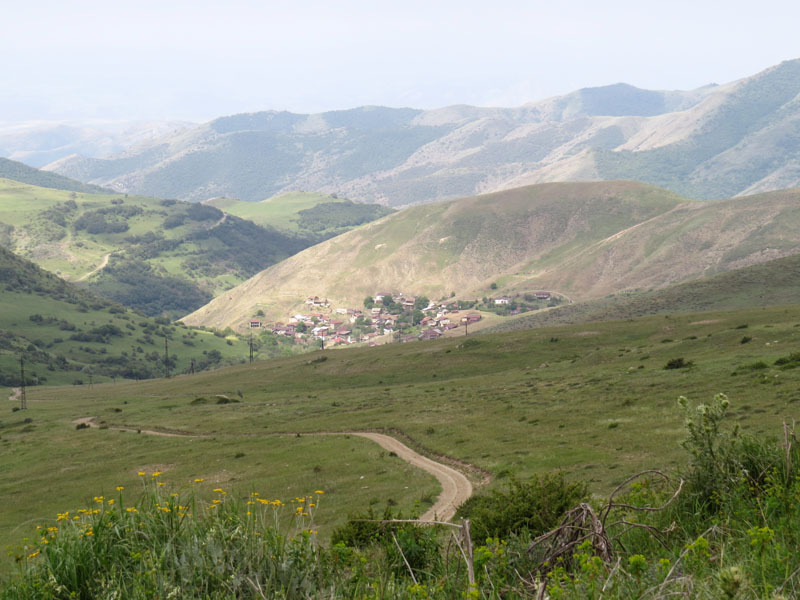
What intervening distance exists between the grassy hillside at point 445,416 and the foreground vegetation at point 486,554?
31.0 feet

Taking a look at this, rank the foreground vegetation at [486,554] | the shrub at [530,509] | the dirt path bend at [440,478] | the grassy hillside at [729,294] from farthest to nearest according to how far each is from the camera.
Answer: the grassy hillside at [729,294], the dirt path bend at [440,478], the shrub at [530,509], the foreground vegetation at [486,554]

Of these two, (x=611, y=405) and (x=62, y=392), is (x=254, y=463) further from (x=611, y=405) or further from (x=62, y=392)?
(x=62, y=392)

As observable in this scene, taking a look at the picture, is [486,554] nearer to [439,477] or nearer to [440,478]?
[440,478]

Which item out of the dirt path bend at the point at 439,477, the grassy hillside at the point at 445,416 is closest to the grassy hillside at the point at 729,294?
the grassy hillside at the point at 445,416

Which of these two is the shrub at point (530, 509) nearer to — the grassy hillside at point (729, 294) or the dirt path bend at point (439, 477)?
the dirt path bend at point (439, 477)

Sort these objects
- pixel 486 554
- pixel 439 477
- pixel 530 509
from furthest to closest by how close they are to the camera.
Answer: pixel 439 477 → pixel 530 509 → pixel 486 554

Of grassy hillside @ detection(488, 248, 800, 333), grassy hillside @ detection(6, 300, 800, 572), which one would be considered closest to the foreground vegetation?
grassy hillside @ detection(6, 300, 800, 572)

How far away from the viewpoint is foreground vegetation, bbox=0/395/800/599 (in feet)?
23.0

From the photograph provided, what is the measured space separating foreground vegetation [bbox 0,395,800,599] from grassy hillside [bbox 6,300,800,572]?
9463 mm

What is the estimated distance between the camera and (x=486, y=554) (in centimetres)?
808

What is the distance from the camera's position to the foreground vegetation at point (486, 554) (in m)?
7.00

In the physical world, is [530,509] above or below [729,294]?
above

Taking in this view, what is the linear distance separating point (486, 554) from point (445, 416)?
47.8 m

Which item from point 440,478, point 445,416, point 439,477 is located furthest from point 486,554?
point 445,416
